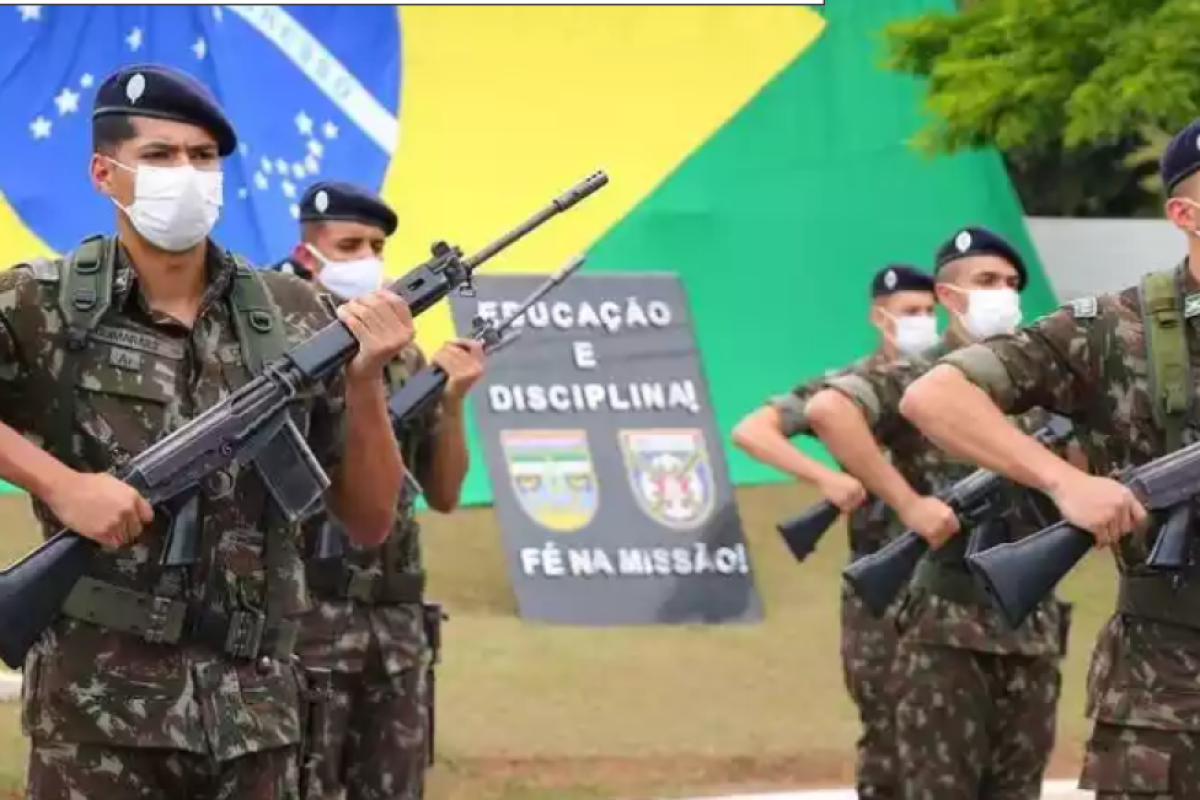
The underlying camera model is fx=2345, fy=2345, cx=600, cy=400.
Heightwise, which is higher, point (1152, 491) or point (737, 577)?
point (737, 577)

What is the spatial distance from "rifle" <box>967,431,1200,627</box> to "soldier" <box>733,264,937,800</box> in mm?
2897

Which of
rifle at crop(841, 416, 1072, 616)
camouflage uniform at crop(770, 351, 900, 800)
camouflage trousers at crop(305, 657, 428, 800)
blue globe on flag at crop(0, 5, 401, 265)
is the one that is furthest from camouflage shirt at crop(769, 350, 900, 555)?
blue globe on flag at crop(0, 5, 401, 265)

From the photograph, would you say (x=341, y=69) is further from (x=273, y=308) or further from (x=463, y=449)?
(x=273, y=308)

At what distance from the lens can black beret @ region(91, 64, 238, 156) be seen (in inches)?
166

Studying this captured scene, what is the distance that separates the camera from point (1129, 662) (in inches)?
181

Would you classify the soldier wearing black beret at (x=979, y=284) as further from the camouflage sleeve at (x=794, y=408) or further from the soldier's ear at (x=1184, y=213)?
the soldier's ear at (x=1184, y=213)

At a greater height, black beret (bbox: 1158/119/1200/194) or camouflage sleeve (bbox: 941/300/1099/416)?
black beret (bbox: 1158/119/1200/194)

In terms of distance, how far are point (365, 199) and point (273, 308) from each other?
2.31 metres

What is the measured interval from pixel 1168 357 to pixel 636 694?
709 centimetres

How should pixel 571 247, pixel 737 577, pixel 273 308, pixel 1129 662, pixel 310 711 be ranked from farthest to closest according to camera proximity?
pixel 571 247 < pixel 737 577 < pixel 310 711 < pixel 1129 662 < pixel 273 308

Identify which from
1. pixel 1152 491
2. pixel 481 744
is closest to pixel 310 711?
pixel 1152 491

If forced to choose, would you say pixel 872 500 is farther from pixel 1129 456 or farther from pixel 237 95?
pixel 237 95

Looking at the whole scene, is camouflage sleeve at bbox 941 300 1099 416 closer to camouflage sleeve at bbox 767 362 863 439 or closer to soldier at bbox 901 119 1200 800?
soldier at bbox 901 119 1200 800

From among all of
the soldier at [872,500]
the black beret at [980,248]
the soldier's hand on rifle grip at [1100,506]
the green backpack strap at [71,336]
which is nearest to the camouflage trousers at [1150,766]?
the soldier's hand on rifle grip at [1100,506]
